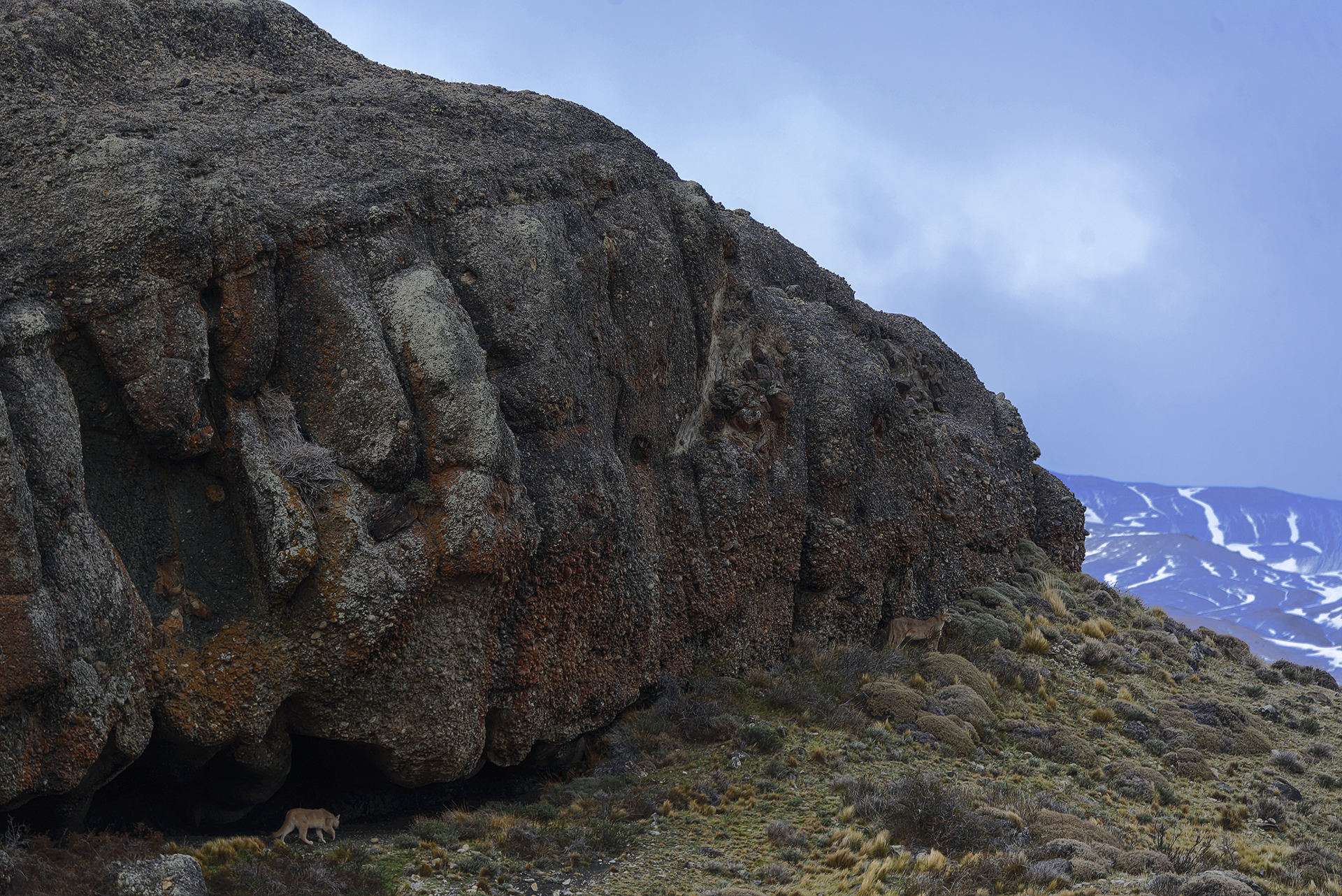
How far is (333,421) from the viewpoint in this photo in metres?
13.7

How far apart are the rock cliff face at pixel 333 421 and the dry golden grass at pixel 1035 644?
650 centimetres

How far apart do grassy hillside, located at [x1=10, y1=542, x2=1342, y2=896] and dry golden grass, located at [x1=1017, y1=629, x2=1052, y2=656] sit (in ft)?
0.28

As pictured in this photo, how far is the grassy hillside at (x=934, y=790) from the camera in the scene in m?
13.0

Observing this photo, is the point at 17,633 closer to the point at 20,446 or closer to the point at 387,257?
the point at 20,446

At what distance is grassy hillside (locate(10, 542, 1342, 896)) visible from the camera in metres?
13.0

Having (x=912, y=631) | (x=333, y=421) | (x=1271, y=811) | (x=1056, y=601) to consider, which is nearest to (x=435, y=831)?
(x=333, y=421)

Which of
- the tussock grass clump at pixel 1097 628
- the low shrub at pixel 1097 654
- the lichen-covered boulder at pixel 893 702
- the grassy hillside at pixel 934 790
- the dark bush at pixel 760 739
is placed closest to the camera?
the grassy hillside at pixel 934 790

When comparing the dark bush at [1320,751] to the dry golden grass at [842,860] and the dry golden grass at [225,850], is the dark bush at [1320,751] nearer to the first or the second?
the dry golden grass at [842,860]

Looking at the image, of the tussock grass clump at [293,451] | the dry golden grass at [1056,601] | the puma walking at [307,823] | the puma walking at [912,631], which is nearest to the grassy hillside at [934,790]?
the dry golden grass at [1056,601]

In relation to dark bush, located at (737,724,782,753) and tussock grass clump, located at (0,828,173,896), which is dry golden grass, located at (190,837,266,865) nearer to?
tussock grass clump, located at (0,828,173,896)

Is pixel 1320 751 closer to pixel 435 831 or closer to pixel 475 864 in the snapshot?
pixel 475 864

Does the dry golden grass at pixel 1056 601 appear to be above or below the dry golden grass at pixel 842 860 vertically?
above

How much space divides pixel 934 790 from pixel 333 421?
9535 mm

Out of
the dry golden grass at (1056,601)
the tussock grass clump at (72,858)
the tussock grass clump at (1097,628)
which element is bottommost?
the tussock grass clump at (72,858)
